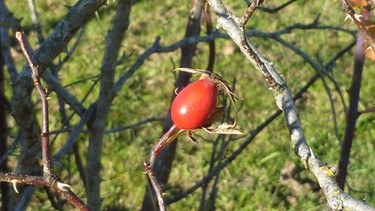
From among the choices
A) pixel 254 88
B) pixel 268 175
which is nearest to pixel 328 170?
pixel 268 175

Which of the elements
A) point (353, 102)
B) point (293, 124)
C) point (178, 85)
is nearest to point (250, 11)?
point (293, 124)

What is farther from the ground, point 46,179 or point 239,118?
point 239,118

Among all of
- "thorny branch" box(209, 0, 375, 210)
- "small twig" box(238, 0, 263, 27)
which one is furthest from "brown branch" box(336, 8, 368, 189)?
"small twig" box(238, 0, 263, 27)

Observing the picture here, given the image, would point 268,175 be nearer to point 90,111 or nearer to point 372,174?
point 372,174

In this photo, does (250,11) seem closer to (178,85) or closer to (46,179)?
(46,179)

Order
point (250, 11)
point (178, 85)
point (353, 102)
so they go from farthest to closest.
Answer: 1. point (178, 85)
2. point (353, 102)
3. point (250, 11)

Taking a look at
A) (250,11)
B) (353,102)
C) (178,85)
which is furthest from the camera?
(178,85)

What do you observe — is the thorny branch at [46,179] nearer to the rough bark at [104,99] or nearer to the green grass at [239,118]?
the rough bark at [104,99]

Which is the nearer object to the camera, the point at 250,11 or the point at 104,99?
the point at 250,11
